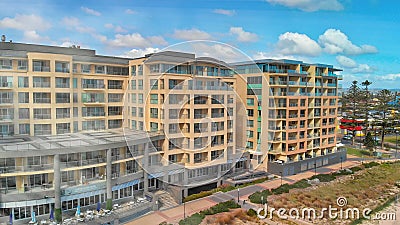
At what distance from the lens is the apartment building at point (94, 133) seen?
4.85m

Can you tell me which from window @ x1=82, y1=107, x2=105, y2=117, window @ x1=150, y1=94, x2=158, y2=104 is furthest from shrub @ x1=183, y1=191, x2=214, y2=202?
window @ x1=82, y1=107, x2=105, y2=117

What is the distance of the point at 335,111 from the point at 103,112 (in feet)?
23.9

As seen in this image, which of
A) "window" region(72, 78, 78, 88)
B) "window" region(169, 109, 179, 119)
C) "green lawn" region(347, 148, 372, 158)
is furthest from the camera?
"green lawn" region(347, 148, 372, 158)

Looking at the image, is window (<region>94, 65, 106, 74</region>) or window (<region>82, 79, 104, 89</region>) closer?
window (<region>82, 79, 104, 89</region>)

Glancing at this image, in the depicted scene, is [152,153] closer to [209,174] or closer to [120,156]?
[120,156]

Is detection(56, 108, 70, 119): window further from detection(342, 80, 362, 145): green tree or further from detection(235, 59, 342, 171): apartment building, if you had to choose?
detection(342, 80, 362, 145): green tree

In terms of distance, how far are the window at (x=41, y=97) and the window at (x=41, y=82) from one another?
5.9 inches

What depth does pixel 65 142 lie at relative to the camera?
5.41 meters

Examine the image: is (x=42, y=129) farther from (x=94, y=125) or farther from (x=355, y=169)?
(x=355, y=169)

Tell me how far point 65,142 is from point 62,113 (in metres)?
1.00

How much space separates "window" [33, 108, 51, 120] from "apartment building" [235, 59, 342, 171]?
431 cm

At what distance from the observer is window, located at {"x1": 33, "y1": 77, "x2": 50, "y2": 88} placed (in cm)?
587

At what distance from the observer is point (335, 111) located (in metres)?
10.3

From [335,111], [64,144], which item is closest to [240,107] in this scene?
[64,144]
